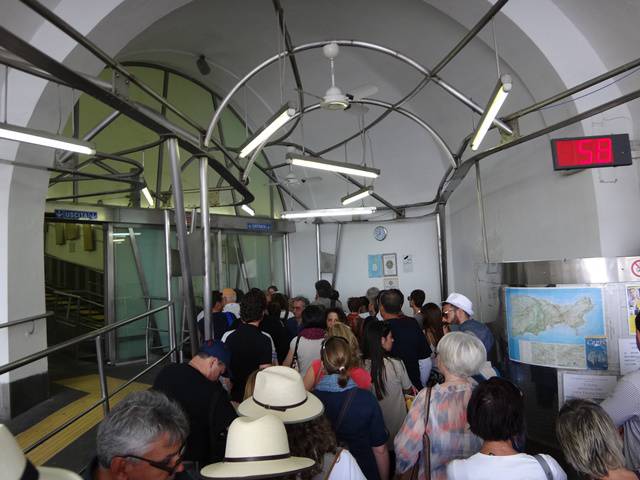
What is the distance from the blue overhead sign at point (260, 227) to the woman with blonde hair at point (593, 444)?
8.87 metres

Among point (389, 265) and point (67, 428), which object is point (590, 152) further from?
point (389, 265)

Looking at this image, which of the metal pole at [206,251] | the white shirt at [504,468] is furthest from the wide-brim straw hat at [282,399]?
the metal pole at [206,251]

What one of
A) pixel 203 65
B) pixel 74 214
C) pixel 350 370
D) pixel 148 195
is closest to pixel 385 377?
pixel 350 370

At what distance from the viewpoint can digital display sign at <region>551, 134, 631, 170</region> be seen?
3688 millimetres

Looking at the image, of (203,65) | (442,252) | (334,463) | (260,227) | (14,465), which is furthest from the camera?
(260,227)

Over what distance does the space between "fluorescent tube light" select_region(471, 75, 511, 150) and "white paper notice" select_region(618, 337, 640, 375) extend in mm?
2034

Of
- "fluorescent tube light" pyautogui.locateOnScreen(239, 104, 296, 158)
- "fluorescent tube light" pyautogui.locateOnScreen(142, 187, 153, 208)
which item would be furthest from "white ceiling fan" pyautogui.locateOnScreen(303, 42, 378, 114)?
"fluorescent tube light" pyautogui.locateOnScreen(142, 187, 153, 208)

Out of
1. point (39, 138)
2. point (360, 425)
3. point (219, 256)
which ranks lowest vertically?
point (360, 425)

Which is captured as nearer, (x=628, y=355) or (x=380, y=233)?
(x=628, y=355)

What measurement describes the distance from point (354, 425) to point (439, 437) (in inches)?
16.7

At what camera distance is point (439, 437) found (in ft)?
6.83

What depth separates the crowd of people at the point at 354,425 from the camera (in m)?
1.48

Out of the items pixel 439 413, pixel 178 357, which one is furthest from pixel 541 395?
pixel 178 357

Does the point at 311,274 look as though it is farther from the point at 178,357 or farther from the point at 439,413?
the point at 439,413
